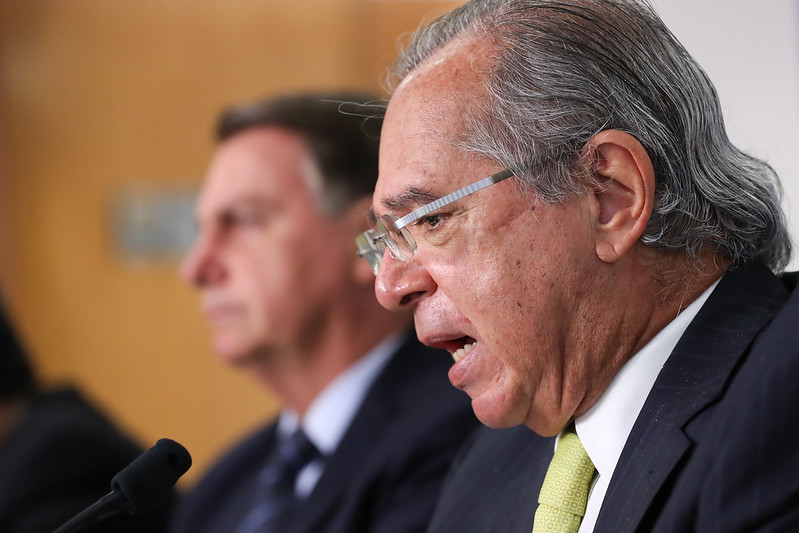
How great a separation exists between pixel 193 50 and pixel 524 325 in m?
3.14

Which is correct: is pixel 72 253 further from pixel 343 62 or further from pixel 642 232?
pixel 642 232

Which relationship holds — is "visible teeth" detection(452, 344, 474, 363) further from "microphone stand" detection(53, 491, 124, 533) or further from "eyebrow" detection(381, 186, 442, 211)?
"microphone stand" detection(53, 491, 124, 533)

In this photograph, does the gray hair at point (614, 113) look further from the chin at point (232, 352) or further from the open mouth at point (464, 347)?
the chin at point (232, 352)

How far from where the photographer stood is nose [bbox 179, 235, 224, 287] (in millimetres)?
2086

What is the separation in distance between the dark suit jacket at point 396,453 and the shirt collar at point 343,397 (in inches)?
3.7

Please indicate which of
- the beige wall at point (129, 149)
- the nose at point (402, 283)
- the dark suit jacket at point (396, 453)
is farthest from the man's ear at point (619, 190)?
the beige wall at point (129, 149)

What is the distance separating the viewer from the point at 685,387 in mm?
958

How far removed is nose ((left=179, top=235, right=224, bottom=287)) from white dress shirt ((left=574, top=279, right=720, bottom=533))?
1.26 metres

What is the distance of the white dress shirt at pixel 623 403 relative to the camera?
1.01 meters

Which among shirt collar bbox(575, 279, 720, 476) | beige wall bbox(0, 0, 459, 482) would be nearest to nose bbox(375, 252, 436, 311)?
shirt collar bbox(575, 279, 720, 476)

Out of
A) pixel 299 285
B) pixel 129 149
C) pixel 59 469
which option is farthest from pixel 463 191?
pixel 129 149

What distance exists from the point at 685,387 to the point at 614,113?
33 centimetres

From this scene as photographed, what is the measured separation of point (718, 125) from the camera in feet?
3.57

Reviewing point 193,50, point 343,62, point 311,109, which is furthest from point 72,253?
point 311,109
